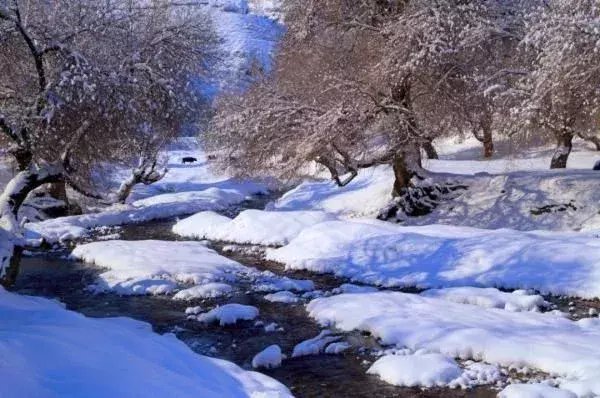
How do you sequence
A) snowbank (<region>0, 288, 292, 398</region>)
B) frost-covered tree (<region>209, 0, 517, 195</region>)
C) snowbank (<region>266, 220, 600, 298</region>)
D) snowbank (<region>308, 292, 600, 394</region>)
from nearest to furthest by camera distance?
snowbank (<region>0, 288, 292, 398</region>) → snowbank (<region>308, 292, 600, 394</region>) → snowbank (<region>266, 220, 600, 298</region>) → frost-covered tree (<region>209, 0, 517, 195</region>)

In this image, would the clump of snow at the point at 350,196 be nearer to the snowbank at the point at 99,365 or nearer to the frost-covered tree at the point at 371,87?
the frost-covered tree at the point at 371,87

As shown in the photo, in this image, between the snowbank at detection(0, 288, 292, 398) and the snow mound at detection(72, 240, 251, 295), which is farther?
the snow mound at detection(72, 240, 251, 295)

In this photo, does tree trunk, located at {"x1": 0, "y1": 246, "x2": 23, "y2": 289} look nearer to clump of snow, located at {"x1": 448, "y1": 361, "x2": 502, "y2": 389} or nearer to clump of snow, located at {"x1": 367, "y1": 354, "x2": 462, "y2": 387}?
clump of snow, located at {"x1": 367, "y1": 354, "x2": 462, "y2": 387}

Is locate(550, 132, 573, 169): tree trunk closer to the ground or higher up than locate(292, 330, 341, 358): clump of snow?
higher up

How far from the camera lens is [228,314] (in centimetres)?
970

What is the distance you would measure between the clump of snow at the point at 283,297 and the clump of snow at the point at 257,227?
5346 millimetres

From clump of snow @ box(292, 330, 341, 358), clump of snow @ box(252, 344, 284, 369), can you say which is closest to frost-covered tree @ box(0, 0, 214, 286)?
clump of snow @ box(252, 344, 284, 369)

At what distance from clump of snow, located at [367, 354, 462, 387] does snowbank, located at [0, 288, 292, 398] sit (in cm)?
134

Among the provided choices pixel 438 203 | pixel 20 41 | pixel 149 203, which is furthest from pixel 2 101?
pixel 149 203

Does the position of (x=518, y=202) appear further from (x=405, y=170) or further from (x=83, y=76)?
(x=83, y=76)

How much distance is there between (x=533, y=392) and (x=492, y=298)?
3.85 meters

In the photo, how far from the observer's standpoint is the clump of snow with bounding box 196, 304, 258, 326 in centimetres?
963

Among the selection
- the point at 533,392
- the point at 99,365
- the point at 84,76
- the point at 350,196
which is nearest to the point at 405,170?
the point at 350,196

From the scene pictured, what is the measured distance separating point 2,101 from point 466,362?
1052 cm
